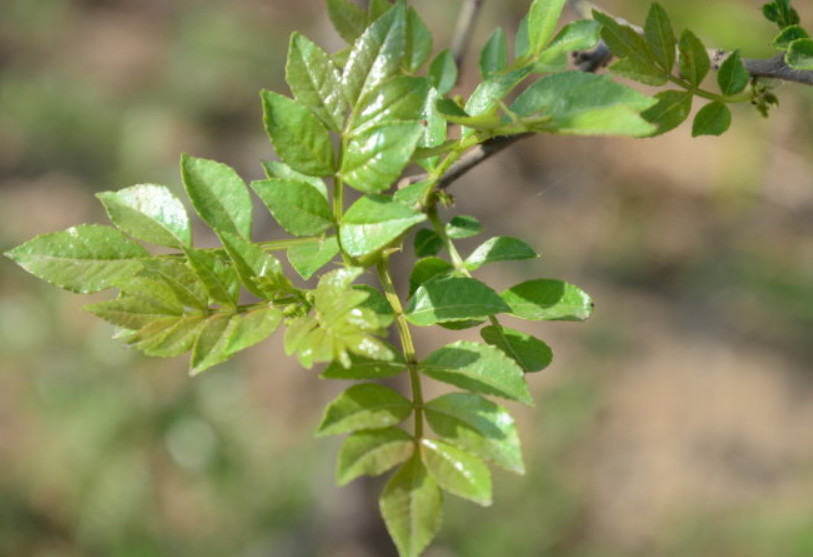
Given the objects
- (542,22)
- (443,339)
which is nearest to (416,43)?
(542,22)

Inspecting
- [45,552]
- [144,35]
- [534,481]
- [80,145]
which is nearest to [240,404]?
[45,552]

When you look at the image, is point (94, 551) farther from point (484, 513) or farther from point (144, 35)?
point (144, 35)

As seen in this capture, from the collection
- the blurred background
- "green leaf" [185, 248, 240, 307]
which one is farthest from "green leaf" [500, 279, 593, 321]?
the blurred background

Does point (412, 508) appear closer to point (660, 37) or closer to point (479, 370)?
point (479, 370)

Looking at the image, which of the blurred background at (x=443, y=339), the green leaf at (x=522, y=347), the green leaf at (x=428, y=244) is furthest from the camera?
the blurred background at (x=443, y=339)

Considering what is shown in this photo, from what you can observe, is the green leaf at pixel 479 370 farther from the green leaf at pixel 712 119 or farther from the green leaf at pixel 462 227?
the green leaf at pixel 712 119

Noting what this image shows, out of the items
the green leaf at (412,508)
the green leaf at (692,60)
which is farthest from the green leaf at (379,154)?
the green leaf at (692,60)
